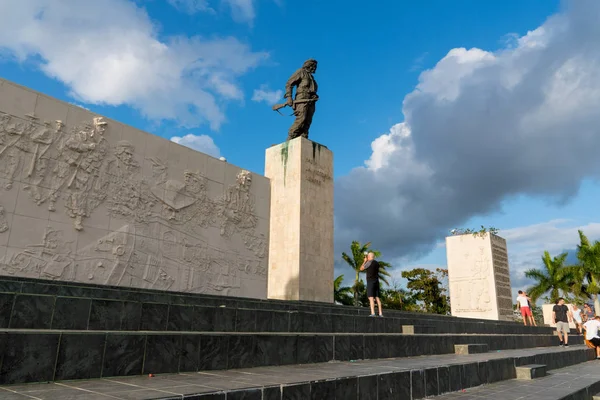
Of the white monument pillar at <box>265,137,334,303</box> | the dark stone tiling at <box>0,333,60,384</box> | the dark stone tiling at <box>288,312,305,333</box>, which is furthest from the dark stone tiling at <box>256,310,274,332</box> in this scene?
the white monument pillar at <box>265,137,334,303</box>

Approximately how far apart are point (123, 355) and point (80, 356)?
1.00ft

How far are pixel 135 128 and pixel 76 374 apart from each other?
8.01 m

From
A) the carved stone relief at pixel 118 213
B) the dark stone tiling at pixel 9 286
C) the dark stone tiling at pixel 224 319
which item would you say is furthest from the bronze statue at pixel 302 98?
the dark stone tiling at pixel 9 286

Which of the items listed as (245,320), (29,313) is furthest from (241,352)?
(29,313)

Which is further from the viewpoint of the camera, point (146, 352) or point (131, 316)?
point (131, 316)

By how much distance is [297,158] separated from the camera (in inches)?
531

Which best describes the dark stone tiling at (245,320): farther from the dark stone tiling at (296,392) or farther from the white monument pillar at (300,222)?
the white monument pillar at (300,222)

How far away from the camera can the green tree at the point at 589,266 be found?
30.0m

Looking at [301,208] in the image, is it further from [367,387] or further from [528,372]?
[367,387]

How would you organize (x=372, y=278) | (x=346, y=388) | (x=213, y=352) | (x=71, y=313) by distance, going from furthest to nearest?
(x=372, y=278), (x=71, y=313), (x=213, y=352), (x=346, y=388)

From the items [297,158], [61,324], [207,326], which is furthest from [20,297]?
[297,158]

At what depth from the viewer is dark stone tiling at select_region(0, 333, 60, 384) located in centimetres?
264

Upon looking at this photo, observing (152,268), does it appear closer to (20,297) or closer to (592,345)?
(20,297)

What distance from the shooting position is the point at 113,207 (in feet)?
30.0
